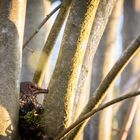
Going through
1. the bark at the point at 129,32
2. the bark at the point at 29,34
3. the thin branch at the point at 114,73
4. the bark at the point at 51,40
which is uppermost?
the bark at the point at 129,32

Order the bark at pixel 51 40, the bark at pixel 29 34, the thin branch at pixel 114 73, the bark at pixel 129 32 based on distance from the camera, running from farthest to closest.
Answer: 1. the bark at pixel 129 32
2. the bark at pixel 29 34
3. the bark at pixel 51 40
4. the thin branch at pixel 114 73

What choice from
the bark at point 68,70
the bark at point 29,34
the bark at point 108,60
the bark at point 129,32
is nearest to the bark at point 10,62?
the bark at point 68,70

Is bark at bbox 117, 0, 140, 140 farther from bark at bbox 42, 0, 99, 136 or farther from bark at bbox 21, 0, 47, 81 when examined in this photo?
bark at bbox 42, 0, 99, 136

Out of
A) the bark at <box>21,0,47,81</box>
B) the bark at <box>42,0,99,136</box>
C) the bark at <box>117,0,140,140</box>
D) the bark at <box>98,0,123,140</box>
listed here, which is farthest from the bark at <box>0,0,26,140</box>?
the bark at <box>117,0,140,140</box>

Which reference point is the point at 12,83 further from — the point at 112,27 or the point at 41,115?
the point at 112,27

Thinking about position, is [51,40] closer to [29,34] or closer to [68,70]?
[68,70]

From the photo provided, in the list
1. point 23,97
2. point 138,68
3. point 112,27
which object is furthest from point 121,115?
point 23,97

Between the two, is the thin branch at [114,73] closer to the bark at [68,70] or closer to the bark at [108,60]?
the bark at [68,70]
